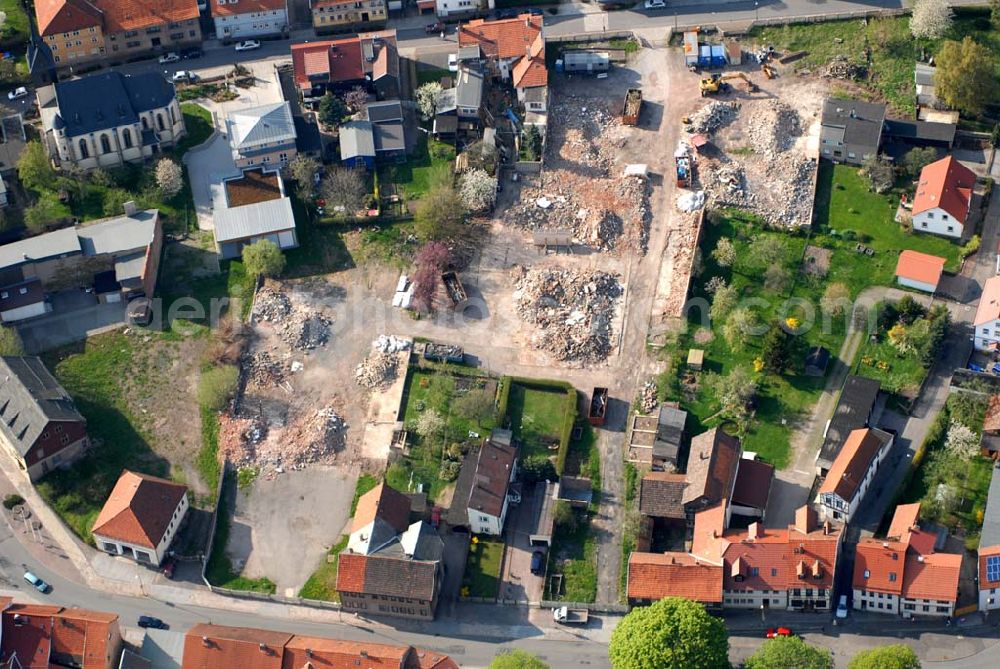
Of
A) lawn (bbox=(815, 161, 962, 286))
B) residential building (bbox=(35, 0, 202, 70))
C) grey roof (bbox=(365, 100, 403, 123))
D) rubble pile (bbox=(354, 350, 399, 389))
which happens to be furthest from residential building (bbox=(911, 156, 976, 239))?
→ residential building (bbox=(35, 0, 202, 70))

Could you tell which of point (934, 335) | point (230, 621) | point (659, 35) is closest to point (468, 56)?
point (659, 35)

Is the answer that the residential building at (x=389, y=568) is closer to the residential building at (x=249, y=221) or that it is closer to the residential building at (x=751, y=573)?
the residential building at (x=751, y=573)

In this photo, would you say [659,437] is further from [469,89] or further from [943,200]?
[469,89]

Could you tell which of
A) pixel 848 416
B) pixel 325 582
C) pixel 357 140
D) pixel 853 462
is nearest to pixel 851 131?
pixel 848 416

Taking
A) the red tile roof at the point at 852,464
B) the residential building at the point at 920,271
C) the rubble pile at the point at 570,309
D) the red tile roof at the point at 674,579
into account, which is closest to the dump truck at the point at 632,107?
the rubble pile at the point at 570,309

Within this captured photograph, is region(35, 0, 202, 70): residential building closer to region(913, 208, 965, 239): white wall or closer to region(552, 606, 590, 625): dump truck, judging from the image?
region(913, 208, 965, 239): white wall

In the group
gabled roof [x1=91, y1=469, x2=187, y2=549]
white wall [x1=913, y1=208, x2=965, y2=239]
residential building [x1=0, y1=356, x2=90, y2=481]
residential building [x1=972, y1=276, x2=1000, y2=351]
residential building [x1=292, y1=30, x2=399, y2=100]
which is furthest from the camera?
residential building [x1=292, y1=30, x2=399, y2=100]
